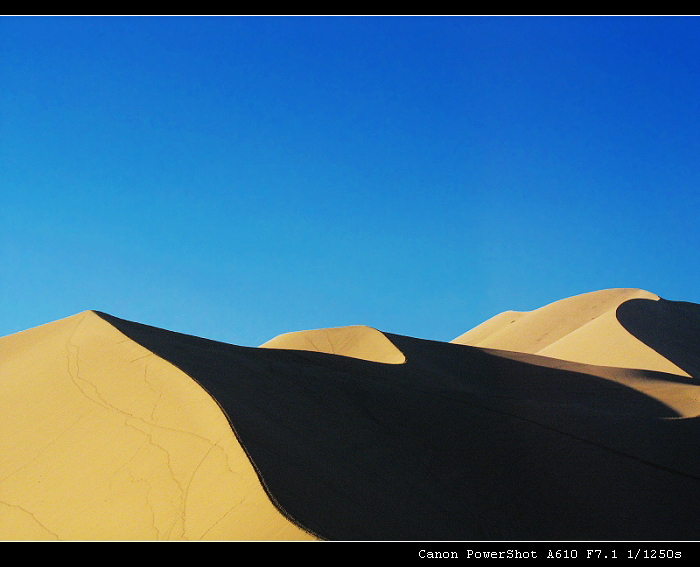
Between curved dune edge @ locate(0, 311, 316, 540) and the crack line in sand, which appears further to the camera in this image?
the crack line in sand

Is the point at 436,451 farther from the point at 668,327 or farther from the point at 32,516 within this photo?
the point at 668,327

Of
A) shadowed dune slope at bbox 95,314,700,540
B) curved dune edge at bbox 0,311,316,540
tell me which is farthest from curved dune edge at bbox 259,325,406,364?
curved dune edge at bbox 0,311,316,540

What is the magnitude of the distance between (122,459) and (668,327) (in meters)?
27.2

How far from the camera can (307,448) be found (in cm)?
882

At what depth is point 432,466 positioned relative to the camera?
9.99 m

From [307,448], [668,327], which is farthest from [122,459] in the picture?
[668,327]

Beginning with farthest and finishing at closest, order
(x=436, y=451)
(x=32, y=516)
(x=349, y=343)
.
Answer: (x=349, y=343), (x=436, y=451), (x=32, y=516)

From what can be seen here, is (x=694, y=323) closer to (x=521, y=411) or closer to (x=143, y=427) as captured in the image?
(x=521, y=411)

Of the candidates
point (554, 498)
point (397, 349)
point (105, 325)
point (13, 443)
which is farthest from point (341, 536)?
point (397, 349)

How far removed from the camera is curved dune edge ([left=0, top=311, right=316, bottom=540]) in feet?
23.5

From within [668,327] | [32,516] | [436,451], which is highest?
[668,327]

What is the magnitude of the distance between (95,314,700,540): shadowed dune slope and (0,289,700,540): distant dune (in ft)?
0.11

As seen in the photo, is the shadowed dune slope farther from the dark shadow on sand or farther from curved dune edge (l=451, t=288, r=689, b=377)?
the dark shadow on sand

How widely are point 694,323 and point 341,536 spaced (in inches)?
1142
